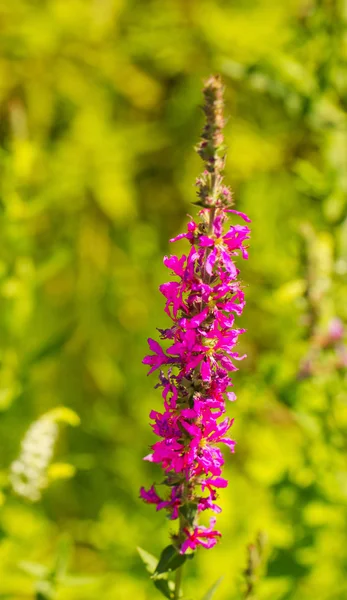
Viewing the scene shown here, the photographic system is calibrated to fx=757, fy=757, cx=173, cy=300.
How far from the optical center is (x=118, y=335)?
523 cm

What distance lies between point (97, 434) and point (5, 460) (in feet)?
5.10

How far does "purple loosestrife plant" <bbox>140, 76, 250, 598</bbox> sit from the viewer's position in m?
1.40

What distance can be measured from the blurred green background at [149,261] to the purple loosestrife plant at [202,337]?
3.88ft

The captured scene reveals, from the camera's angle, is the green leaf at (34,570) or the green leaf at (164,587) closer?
the green leaf at (164,587)

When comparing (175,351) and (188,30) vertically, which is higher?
(188,30)

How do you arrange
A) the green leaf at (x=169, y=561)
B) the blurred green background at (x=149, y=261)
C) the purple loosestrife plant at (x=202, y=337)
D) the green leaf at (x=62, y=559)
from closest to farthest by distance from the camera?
the purple loosestrife plant at (x=202, y=337) < the green leaf at (x=169, y=561) < the green leaf at (x=62, y=559) < the blurred green background at (x=149, y=261)

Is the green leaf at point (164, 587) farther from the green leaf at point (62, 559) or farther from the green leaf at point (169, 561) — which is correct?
the green leaf at point (62, 559)

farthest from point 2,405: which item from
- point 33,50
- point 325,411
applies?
point 33,50

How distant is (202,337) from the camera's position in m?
1.45

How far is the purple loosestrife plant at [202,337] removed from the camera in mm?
1403

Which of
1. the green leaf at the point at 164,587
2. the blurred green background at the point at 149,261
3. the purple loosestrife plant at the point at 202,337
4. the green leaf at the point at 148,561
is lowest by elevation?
the green leaf at the point at 164,587

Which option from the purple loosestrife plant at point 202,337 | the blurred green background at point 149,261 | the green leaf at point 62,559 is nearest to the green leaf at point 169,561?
the purple loosestrife plant at point 202,337

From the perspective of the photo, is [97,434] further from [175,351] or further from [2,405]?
[175,351]

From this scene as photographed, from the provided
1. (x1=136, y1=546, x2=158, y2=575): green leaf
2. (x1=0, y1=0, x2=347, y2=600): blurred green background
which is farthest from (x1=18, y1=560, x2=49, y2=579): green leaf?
(x1=136, y1=546, x2=158, y2=575): green leaf
